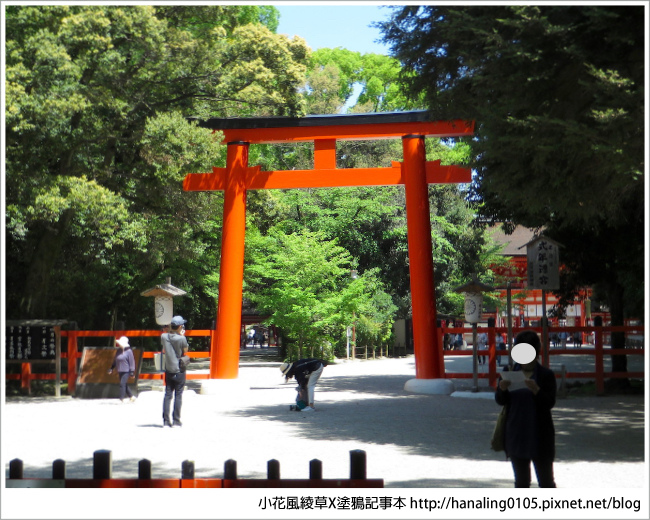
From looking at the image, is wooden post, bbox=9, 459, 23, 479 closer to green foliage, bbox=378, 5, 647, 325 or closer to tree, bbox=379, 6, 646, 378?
green foliage, bbox=378, 5, 647, 325

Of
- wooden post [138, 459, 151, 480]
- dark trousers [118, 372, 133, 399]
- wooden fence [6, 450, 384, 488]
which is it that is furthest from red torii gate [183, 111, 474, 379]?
wooden post [138, 459, 151, 480]

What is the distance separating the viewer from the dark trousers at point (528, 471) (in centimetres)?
599

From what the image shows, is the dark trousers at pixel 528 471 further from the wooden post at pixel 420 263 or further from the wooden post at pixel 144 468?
the wooden post at pixel 420 263

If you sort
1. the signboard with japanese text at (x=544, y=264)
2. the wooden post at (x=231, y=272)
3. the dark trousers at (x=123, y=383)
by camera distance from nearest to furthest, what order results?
the signboard with japanese text at (x=544, y=264) → the dark trousers at (x=123, y=383) → the wooden post at (x=231, y=272)

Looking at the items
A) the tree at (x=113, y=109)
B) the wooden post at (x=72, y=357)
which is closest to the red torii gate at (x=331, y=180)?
the tree at (x=113, y=109)

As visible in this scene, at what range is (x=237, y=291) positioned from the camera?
18.9 m

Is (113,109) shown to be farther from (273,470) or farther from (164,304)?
(273,470)

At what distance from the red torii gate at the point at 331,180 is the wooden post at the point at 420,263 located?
2 centimetres

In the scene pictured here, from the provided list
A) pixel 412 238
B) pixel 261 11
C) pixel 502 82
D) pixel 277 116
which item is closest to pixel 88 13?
pixel 277 116

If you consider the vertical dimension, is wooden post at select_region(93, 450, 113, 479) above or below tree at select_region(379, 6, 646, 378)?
below

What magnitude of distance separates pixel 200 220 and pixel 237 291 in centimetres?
439

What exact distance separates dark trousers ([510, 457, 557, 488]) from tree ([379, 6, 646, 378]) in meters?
3.88

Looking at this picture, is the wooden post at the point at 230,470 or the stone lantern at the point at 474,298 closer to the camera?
the wooden post at the point at 230,470

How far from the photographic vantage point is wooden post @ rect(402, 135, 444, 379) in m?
18.0
